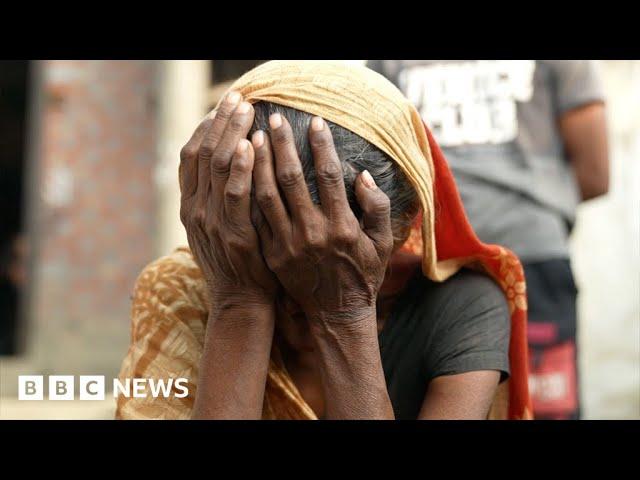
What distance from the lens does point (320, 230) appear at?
59.1 inches

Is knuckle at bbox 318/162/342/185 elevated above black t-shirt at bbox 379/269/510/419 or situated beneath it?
elevated above

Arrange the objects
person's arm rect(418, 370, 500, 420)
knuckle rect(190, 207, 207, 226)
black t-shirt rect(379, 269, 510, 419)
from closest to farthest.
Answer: knuckle rect(190, 207, 207, 226), person's arm rect(418, 370, 500, 420), black t-shirt rect(379, 269, 510, 419)

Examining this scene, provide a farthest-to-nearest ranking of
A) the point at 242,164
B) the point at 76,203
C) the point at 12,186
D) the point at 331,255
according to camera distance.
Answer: the point at 12,186
the point at 76,203
the point at 331,255
the point at 242,164

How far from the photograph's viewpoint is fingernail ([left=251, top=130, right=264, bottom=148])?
1460 millimetres

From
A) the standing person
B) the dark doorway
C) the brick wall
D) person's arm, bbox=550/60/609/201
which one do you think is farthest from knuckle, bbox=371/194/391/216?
the dark doorway

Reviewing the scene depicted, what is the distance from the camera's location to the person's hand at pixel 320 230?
4.79ft

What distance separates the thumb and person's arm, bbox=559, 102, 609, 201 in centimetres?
164

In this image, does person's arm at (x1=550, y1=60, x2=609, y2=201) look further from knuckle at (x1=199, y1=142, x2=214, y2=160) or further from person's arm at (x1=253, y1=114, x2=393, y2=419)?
knuckle at (x1=199, y1=142, x2=214, y2=160)

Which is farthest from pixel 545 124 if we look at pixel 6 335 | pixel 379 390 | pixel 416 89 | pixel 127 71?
pixel 6 335

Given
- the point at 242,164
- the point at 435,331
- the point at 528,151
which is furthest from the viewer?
the point at 528,151

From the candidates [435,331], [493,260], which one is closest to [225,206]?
[435,331]

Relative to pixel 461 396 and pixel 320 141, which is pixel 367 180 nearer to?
pixel 320 141

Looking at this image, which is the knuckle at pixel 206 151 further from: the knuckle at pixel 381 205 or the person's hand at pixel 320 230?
the knuckle at pixel 381 205

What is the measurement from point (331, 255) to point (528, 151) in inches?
61.3
